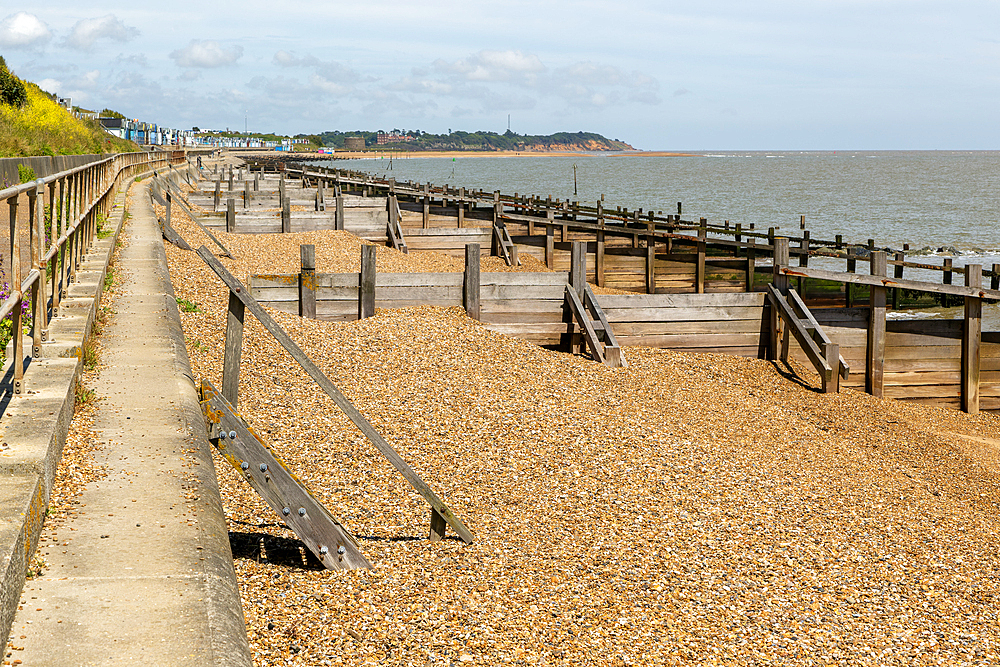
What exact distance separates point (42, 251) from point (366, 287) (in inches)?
257

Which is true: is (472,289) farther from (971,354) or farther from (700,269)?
(700,269)

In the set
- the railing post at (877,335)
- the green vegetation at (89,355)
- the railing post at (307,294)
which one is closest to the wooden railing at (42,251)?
the green vegetation at (89,355)

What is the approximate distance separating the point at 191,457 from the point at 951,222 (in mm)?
62787

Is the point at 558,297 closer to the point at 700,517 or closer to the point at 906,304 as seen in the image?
the point at 700,517

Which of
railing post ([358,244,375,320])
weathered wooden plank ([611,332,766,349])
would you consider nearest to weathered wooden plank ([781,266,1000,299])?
weathered wooden plank ([611,332,766,349])

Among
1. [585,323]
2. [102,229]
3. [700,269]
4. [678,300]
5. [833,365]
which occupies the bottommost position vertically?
[833,365]

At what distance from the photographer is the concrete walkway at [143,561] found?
136 inches

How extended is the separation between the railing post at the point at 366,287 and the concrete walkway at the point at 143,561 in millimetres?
6378

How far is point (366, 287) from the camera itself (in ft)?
43.5

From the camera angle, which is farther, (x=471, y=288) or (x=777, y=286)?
(x=777, y=286)

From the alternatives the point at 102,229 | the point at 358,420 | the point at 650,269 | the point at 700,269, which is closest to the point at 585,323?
the point at 358,420

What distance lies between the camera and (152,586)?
3910 millimetres

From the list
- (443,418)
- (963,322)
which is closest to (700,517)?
(443,418)

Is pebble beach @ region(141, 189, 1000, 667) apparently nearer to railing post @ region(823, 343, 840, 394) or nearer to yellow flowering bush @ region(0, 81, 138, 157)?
railing post @ region(823, 343, 840, 394)
